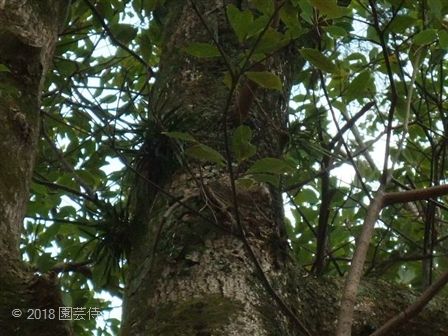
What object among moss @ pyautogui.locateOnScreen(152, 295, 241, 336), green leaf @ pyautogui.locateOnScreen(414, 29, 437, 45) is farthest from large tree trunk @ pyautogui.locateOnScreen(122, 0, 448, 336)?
green leaf @ pyautogui.locateOnScreen(414, 29, 437, 45)

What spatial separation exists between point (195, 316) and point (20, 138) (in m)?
0.43

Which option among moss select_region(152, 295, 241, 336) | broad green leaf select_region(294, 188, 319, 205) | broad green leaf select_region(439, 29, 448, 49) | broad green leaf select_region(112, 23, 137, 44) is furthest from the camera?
broad green leaf select_region(294, 188, 319, 205)

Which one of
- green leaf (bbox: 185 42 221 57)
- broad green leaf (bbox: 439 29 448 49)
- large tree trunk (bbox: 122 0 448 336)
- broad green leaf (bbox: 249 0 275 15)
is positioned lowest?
large tree trunk (bbox: 122 0 448 336)

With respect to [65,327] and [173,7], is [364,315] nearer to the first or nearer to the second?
[65,327]

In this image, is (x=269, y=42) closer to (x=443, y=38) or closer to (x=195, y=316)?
(x=195, y=316)

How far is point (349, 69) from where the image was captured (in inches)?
108

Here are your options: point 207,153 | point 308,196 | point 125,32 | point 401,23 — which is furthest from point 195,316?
point 308,196

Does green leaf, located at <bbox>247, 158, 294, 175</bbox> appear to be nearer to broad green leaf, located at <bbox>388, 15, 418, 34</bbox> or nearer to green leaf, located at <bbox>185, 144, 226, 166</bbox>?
green leaf, located at <bbox>185, 144, 226, 166</bbox>

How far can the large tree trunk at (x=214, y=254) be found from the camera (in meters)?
1.33

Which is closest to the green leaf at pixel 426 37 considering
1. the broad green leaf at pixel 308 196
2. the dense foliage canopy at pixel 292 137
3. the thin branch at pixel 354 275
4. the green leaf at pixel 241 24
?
the dense foliage canopy at pixel 292 137

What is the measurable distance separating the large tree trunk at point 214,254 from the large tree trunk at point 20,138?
0.25 metres

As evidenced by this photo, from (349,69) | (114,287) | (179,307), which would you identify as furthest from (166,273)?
(349,69)

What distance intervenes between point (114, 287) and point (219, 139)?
0.69 metres

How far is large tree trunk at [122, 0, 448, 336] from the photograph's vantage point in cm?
133
